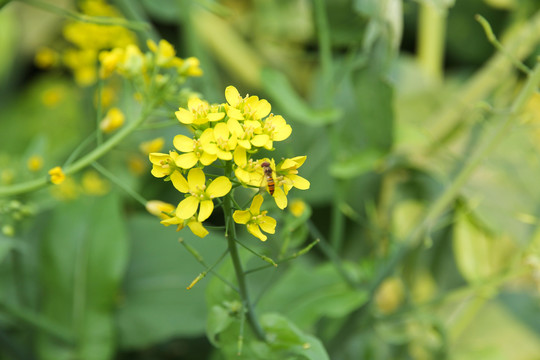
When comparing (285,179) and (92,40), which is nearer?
(285,179)

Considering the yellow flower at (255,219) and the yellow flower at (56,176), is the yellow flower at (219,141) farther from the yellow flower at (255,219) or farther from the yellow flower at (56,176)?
the yellow flower at (56,176)

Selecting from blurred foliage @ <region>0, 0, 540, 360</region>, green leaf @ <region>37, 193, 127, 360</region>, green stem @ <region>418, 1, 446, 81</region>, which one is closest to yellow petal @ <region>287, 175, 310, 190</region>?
blurred foliage @ <region>0, 0, 540, 360</region>

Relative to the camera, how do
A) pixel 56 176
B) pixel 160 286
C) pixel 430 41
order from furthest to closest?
pixel 430 41 → pixel 160 286 → pixel 56 176

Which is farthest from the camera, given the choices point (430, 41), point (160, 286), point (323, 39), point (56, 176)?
point (430, 41)

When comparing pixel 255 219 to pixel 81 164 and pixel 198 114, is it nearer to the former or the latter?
pixel 198 114

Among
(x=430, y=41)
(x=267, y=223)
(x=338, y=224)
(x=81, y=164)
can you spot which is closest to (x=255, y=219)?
(x=267, y=223)

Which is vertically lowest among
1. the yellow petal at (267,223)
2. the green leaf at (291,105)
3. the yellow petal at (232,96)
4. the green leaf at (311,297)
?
the green leaf at (311,297)

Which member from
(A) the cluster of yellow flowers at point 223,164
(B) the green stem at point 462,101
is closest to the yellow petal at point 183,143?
(A) the cluster of yellow flowers at point 223,164
